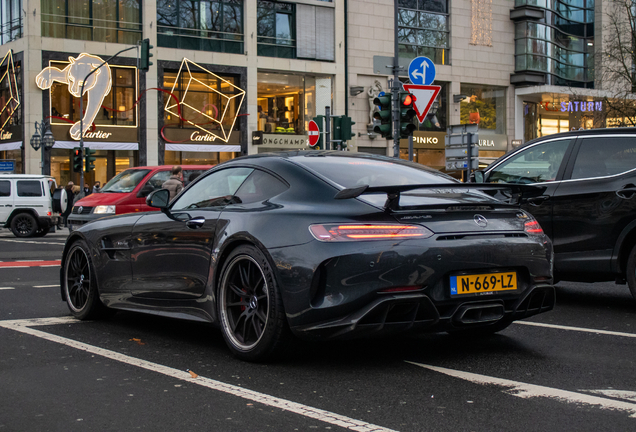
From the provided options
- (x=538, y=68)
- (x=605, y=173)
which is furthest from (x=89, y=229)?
(x=538, y=68)

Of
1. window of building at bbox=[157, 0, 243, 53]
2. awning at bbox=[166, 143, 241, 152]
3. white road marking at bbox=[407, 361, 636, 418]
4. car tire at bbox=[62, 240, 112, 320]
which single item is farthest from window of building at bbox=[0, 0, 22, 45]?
white road marking at bbox=[407, 361, 636, 418]

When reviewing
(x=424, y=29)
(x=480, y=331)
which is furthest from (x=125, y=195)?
(x=424, y=29)

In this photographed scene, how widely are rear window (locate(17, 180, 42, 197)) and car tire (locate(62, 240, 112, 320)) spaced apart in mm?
17210

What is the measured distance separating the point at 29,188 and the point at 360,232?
2057 cm

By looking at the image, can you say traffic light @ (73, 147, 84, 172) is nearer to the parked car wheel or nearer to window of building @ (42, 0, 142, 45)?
window of building @ (42, 0, 142, 45)

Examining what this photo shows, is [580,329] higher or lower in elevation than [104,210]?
lower

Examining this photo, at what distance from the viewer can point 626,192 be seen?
730 centimetres

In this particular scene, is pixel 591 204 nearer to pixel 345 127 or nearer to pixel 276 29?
pixel 345 127

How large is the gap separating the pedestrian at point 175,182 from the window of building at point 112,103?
17960 mm

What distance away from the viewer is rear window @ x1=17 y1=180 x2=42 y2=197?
904 inches

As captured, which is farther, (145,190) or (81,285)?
(145,190)

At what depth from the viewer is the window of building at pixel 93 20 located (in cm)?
3312

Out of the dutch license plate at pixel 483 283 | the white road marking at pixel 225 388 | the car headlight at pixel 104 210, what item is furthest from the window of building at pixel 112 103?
the dutch license plate at pixel 483 283

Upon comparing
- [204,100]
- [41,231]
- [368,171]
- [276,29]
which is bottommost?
[41,231]
